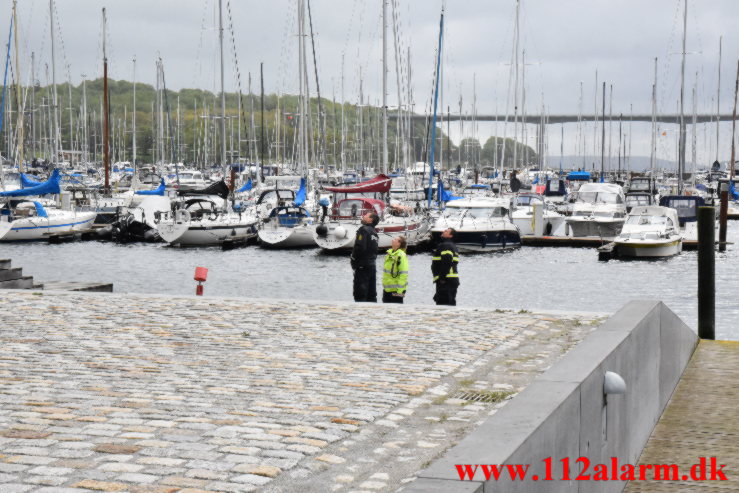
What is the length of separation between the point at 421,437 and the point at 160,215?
49724 mm

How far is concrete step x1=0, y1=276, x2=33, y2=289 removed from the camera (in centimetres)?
1911

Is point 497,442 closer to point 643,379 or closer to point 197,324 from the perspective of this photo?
point 643,379

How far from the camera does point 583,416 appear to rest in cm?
669

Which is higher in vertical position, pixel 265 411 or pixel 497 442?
pixel 497 442

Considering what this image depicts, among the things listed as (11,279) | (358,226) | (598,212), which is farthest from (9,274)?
(598,212)

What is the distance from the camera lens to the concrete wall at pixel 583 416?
Result: 5125 millimetres

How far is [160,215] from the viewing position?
5594cm

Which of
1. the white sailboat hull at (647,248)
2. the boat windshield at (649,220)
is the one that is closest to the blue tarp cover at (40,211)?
the white sailboat hull at (647,248)

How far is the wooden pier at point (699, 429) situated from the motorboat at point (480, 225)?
110 ft

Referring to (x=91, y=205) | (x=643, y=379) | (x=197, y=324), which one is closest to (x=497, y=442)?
(x=643, y=379)

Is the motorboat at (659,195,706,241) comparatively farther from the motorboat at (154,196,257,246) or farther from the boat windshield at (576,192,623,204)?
the motorboat at (154,196,257,246)

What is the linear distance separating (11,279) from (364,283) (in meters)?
6.34

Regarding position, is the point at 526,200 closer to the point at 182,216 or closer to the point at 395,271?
the point at 182,216

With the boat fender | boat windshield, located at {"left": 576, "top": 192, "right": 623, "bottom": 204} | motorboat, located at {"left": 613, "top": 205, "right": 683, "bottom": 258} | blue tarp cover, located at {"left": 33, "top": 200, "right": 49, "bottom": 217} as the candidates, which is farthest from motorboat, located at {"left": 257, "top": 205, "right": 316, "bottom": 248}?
boat windshield, located at {"left": 576, "top": 192, "right": 623, "bottom": 204}
